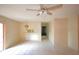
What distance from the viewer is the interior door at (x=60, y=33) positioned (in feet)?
19.8

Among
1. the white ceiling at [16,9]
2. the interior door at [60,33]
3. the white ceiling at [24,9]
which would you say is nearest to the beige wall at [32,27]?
the interior door at [60,33]

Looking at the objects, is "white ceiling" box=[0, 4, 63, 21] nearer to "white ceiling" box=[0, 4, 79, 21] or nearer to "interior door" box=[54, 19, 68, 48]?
"white ceiling" box=[0, 4, 79, 21]

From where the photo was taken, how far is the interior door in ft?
19.8

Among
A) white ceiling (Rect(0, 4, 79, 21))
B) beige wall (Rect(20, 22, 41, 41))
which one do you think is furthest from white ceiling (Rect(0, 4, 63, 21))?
beige wall (Rect(20, 22, 41, 41))

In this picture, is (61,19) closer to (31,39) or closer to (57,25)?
(57,25)

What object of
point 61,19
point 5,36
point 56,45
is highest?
point 61,19

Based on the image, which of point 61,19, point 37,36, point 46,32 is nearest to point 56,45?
point 61,19

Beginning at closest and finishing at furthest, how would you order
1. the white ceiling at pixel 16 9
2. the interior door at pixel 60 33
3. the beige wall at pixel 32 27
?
the white ceiling at pixel 16 9, the interior door at pixel 60 33, the beige wall at pixel 32 27

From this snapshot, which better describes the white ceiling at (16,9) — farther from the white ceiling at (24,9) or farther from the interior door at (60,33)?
the interior door at (60,33)

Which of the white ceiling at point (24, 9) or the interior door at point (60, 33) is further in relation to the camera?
the interior door at point (60, 33)

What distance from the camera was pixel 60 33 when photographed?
612cm

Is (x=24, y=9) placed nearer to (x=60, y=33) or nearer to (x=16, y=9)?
(x=16, y=9)
